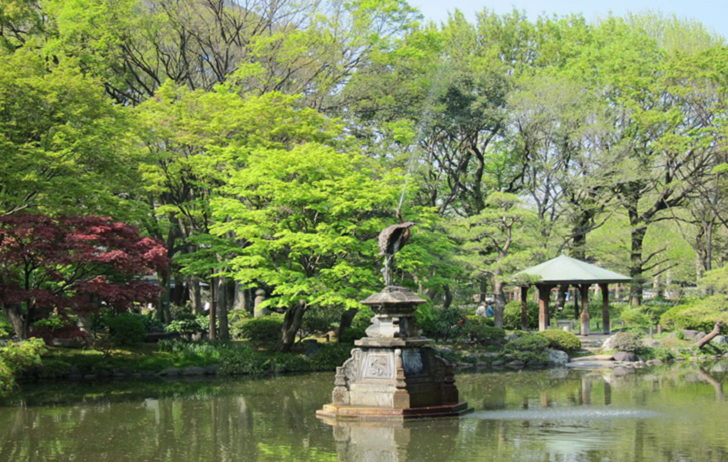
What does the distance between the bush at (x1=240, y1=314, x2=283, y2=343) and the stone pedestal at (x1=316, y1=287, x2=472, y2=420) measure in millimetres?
12511

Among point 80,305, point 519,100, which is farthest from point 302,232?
point 519,100

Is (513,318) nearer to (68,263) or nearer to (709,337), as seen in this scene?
(709,337)

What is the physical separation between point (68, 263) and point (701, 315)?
2072 centimetres

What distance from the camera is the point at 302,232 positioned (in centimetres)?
2186

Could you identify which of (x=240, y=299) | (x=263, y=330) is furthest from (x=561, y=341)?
(x=240, y=299)

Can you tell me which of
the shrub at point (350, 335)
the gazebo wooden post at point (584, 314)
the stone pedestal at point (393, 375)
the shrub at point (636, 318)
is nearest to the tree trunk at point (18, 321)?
the stone pedestal at point (393, 375)

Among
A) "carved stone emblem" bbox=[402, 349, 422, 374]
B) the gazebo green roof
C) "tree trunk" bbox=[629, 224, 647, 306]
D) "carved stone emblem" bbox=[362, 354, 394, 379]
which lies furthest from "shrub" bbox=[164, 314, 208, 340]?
"tree trunk" bbox=[629, 224, 647, 306]

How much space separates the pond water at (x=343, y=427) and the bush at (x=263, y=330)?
22.5 feet

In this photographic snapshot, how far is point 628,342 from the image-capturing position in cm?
2517

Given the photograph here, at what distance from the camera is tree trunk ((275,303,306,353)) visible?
77.8 ft

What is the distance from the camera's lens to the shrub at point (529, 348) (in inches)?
975

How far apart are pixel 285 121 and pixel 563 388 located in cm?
1214

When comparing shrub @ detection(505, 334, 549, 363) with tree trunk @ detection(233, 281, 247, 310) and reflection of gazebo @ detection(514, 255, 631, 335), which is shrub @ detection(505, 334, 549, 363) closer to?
reflection of gazebo @ detection(514, 255, 631, 335)

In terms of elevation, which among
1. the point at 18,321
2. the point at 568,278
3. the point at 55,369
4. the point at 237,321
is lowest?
the point at 55,369
